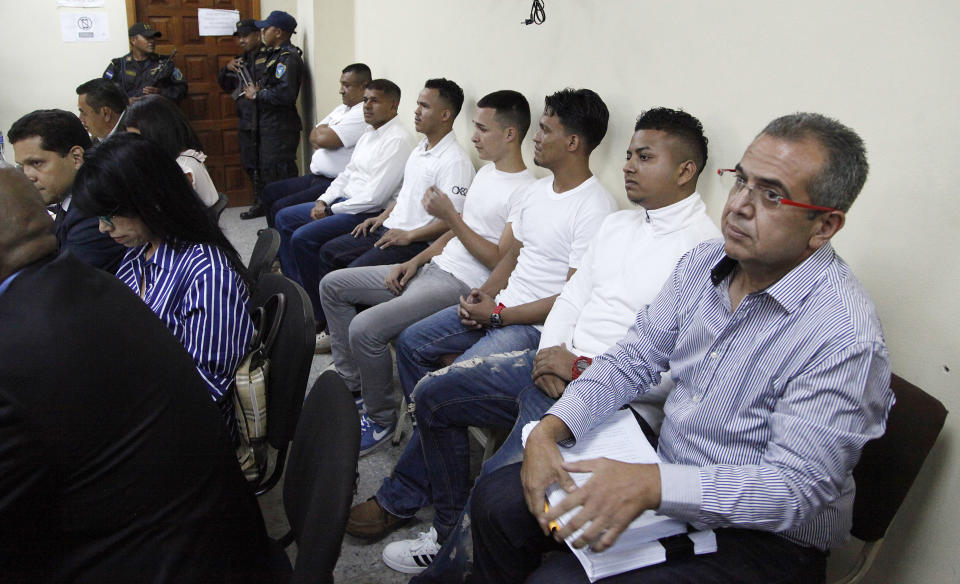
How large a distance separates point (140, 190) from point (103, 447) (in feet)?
2.77

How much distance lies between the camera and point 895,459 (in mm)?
1229

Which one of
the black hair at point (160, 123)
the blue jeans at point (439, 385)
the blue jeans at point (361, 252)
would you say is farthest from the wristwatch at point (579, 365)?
the black hair at point (160, 123)

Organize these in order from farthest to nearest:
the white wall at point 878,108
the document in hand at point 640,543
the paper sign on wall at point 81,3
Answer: the paper sign on wall at point 81,3
the white wall at point 878,108
the document in hand at point 640,543

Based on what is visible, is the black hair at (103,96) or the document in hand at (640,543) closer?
the document in hand at (640,543)

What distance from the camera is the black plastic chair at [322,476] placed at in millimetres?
853

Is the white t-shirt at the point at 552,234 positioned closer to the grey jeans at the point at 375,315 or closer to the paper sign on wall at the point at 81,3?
the grey jeans at the point at 375,315

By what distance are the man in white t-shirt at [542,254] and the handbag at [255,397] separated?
0.62 meters

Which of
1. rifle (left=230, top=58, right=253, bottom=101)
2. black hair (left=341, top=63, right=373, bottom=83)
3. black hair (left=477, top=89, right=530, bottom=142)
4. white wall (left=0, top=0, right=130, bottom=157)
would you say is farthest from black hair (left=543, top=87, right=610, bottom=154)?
white wall (left=0, top=0, right=130, bottom=157)

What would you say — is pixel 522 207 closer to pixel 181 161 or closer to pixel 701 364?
pixel 701 364

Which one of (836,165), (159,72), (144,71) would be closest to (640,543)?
(836,165)

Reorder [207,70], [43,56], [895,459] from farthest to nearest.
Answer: [207,70], [43,56], [895,459]

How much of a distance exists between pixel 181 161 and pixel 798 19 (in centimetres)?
238

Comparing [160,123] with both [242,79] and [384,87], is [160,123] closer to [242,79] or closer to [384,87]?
[384,87]

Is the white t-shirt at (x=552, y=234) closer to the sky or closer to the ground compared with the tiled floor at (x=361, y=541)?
closer to the sky
